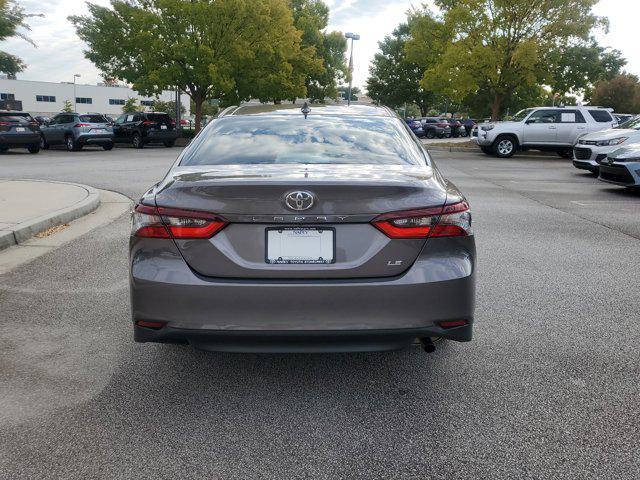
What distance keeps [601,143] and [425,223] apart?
14.4 meters

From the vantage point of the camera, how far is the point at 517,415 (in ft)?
10.4

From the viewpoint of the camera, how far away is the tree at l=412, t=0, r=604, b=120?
26.0 m

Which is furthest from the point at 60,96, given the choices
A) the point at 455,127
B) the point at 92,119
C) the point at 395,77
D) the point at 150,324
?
the point at 150,324

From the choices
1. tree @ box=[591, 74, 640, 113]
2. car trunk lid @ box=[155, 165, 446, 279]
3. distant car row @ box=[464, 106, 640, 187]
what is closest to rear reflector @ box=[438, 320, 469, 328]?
car trunk lid @ box=[155, 165, 446, 279]

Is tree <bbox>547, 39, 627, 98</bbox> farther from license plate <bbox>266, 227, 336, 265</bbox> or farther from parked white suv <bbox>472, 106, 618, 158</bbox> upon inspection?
license plate <bbox>266, 227, 336, 265</bbox>

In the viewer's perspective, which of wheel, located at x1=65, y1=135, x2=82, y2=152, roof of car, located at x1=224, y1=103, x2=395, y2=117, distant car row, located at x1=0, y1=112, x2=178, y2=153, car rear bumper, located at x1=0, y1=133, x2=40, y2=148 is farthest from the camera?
wheel, located at x1=65, y1=135, x2=82, y2=152

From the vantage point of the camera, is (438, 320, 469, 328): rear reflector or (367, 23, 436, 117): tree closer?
(438, 320, 469, 328): rear reflector

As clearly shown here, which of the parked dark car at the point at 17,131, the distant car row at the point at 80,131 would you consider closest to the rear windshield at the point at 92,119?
the distant car row at the point at 80,131

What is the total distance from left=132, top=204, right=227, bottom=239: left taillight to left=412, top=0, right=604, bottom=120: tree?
82.9ft

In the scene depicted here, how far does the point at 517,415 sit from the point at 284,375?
1.34 metres

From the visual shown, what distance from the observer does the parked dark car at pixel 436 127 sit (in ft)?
165

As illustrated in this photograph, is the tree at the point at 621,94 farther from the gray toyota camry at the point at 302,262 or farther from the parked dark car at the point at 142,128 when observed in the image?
the gray toyota camry at the point at 302,262

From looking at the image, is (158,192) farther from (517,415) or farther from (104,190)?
(104,190)

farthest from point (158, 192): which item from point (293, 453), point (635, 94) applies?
point (635, 94)
